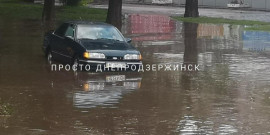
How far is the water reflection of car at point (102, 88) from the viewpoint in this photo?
11562 millimetres

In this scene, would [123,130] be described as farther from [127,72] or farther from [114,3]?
[114,3]

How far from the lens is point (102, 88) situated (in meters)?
13.1

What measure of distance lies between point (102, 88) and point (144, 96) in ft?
3.85

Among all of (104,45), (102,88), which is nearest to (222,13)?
(104,45)

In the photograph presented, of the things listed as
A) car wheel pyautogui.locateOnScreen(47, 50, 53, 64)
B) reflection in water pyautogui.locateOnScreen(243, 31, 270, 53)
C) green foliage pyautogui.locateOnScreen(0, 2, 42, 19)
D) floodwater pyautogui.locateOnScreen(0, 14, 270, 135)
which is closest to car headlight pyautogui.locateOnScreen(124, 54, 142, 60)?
floodwater pyautogui.locateOnScreen(0, 14, 270, 135)

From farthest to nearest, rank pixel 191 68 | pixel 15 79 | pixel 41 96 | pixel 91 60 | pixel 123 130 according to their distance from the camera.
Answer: pixel 191 68
pixel 91 60
pixel 15 79
pixel 41 96
pixel 123 130

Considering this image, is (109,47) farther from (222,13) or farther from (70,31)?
(222,13)

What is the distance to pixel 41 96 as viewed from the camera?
39.4 ft

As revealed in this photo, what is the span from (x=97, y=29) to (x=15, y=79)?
3.67 metres

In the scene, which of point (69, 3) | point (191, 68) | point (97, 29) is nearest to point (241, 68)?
point (191, 68)

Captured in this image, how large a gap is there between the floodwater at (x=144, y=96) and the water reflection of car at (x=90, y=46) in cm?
38

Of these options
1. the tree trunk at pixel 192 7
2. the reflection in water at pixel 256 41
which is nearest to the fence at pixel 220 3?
the tree trunk at pixel 192 7

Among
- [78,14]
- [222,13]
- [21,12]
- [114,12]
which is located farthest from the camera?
[222,13]

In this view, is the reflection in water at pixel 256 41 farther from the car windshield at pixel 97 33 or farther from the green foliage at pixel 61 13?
the green foliage at pixel 61 13
